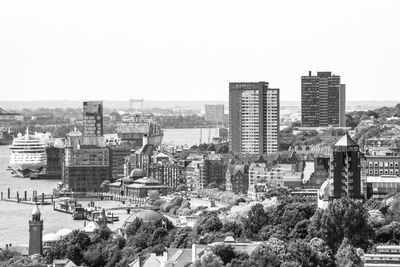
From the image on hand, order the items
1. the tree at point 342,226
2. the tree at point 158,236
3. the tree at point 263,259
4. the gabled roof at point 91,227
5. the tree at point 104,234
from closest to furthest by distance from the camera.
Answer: the tree at point 263,259 < the tree at point 342,226 < the tree at point 158,236 < the tree at point 104,234 < the gabled roof at point 91,227

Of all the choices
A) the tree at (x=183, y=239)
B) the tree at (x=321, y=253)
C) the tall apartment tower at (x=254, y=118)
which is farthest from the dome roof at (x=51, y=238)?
the tall apartment tower at (x=254, y=118)

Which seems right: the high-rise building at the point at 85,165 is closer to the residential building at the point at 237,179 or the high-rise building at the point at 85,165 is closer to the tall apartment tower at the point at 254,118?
the tall apartment tower at the point at 254,118

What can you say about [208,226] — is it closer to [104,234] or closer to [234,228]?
[234,228]

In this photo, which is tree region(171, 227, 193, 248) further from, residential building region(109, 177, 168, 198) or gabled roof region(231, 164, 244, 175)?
residential building region(109, 177, 168, 198)

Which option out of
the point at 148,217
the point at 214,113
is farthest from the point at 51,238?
the point at 214,113

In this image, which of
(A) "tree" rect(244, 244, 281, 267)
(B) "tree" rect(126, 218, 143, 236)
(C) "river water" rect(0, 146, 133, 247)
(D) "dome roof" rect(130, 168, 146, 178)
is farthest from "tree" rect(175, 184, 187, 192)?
(A) "tree" rect(244, 244, 281, 267)

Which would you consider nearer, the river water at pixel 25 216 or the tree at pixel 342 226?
the tree at pixel 342 226

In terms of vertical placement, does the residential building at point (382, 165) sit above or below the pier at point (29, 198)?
above

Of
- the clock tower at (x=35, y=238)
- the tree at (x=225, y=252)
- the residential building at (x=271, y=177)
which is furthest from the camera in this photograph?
the residential building at (x=271, y=177)
